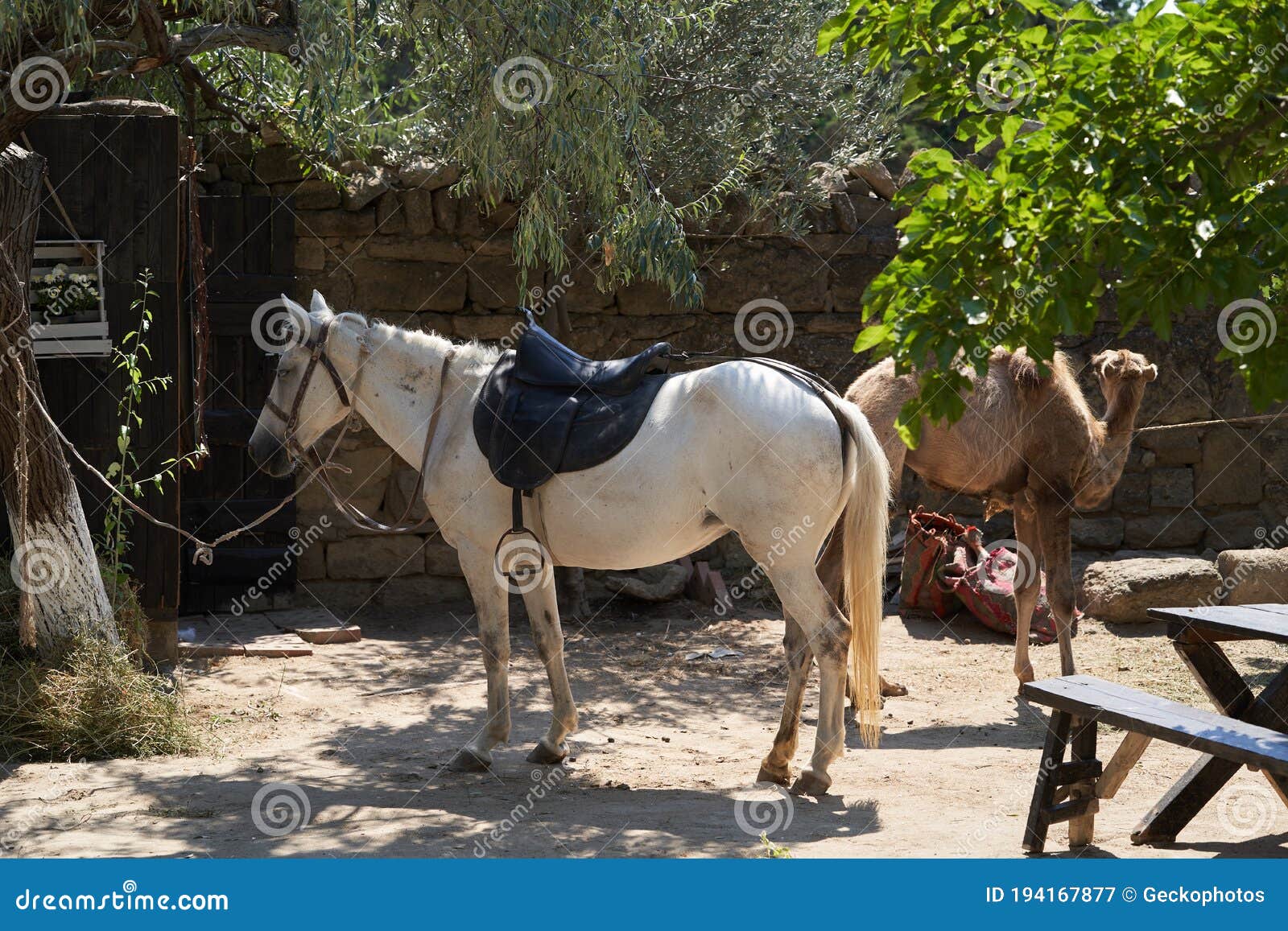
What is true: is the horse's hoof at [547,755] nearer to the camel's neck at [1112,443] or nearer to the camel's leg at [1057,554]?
the camel's leg at [1057,554]

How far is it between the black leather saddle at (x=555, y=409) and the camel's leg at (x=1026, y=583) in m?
2.88

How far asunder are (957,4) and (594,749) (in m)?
3.74

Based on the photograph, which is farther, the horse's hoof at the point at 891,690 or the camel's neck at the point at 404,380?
the horse's hoof at the point at 891,690

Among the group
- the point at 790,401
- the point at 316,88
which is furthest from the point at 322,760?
the point at 316,88

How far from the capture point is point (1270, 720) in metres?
4.31

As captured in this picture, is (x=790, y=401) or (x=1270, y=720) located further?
(x=790, y=401)

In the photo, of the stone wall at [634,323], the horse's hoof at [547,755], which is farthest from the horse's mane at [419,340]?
the stone wall at [634,323]

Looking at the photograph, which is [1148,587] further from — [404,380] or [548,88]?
[404,380]

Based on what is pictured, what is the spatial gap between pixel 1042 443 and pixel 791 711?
271cm

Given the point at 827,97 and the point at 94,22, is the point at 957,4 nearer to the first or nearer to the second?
the point at 94,22

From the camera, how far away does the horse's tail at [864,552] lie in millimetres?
4934

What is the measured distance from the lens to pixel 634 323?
9016 mm

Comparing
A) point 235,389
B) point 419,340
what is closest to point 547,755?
point 419,340

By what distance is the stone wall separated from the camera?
845 cm
